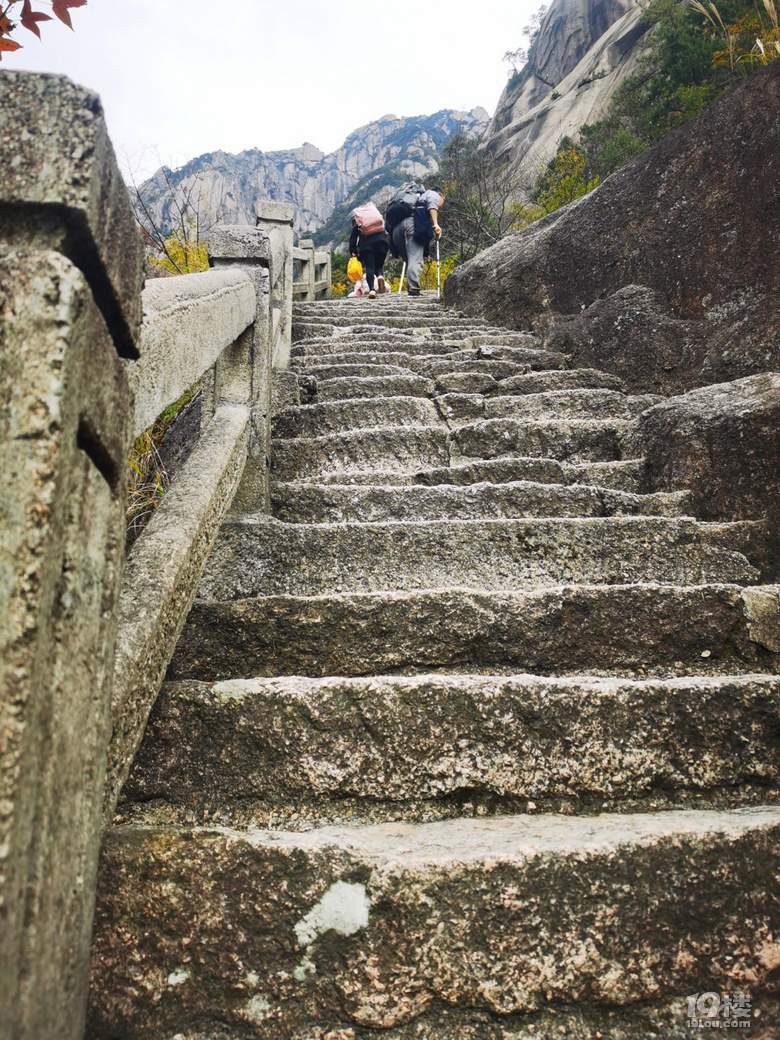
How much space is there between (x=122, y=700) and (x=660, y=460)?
7.22ft

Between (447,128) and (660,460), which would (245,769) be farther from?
(447,128)

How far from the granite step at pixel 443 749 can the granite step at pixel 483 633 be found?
25cm

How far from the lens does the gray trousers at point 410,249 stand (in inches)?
313

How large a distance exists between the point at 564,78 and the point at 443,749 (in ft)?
131

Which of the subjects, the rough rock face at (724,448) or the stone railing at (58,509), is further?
the rough rock face at (724,448)

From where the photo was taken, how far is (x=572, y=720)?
142 centimetres

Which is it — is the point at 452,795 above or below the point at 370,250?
below

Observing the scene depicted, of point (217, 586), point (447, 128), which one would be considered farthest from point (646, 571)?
point (447, 128)

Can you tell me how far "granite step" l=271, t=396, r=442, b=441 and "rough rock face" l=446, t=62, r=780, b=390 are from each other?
124 cm

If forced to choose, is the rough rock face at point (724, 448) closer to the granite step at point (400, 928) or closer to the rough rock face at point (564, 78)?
the granite step at point (400, 928)

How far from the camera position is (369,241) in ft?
29.2

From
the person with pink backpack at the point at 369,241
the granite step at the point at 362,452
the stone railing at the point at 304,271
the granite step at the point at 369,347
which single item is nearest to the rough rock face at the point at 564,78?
the stone railing at the point at 304,271

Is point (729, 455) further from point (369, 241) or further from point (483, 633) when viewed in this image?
point (369, 241)

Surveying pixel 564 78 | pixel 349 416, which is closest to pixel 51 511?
pixel 349 416
